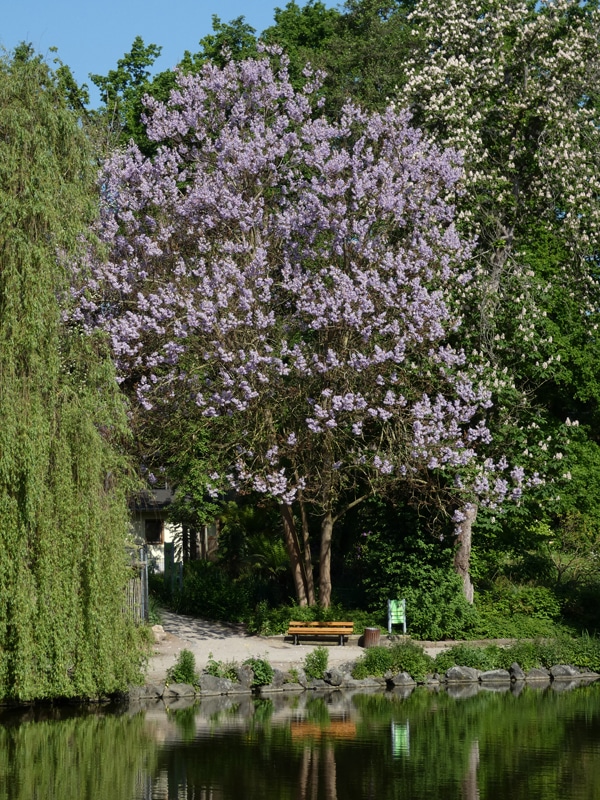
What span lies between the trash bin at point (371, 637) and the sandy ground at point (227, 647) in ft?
0.91

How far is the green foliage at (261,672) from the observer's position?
81.8 ft

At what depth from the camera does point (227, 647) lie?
28.0m

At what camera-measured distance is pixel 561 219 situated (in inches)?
1298

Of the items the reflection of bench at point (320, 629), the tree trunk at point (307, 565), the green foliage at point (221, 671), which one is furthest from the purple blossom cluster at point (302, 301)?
the green foliage at point (221, 671)

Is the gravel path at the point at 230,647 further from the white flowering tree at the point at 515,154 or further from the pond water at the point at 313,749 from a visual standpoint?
the white flowering tree at the point at 515,154

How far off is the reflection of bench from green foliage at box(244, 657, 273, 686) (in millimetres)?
3454

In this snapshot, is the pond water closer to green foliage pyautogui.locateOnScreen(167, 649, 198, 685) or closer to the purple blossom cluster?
green foliage pyautogui.locateOnScreen(167, 649, 198, 685)

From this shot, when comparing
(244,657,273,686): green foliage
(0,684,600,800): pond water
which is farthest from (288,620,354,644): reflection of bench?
(0,684,600,800): pond water

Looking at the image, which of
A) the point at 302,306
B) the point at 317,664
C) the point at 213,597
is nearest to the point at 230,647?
the point at 317,664

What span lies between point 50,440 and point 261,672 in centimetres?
725

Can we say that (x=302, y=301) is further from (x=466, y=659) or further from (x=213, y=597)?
(x=213, y=597)

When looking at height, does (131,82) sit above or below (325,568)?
above

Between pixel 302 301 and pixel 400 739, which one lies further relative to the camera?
pixel 302 301

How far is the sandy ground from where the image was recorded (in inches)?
1022
